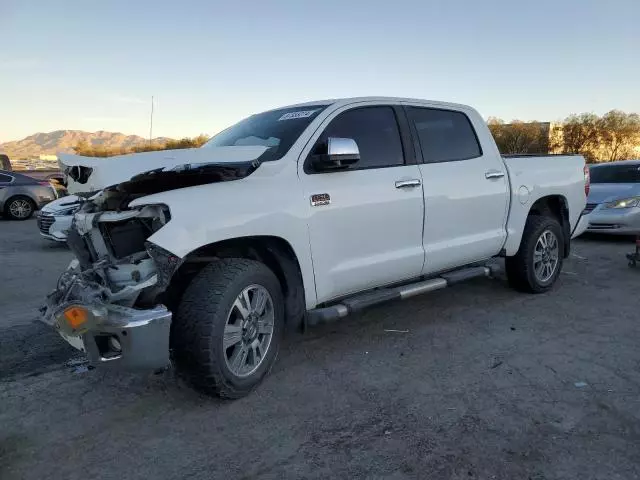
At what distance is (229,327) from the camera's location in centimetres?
322

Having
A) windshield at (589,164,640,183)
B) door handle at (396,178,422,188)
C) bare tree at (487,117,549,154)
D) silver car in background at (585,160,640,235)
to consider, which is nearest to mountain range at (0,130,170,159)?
bare tree at (487,117,549,154)

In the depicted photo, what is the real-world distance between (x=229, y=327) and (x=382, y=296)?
1.30m

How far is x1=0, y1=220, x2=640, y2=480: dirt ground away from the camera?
2672 millimetres

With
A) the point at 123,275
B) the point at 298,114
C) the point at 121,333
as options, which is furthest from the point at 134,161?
the point at 298,114

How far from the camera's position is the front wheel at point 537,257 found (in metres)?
5.49

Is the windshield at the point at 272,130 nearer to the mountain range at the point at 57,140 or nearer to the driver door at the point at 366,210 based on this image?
the driver door at the point at 366,210

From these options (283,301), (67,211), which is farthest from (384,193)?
(67,211)

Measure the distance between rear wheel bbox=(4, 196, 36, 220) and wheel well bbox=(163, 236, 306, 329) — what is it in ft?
43.5

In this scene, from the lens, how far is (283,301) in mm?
3627

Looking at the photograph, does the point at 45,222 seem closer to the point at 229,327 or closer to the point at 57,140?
the point at 229,327

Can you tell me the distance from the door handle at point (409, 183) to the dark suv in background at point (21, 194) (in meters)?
13.6

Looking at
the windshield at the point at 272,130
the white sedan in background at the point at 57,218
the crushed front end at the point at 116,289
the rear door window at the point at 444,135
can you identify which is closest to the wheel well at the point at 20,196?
the white sedan in background at the point at 57,218

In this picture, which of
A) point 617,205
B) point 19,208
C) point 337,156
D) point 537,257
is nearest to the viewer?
point 337,156

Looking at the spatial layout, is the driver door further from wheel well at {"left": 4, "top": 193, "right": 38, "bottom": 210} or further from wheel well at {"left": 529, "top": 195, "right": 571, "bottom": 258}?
wheel well at {"left": 4, "top": 193, "right": 38, "bottom": 210}
